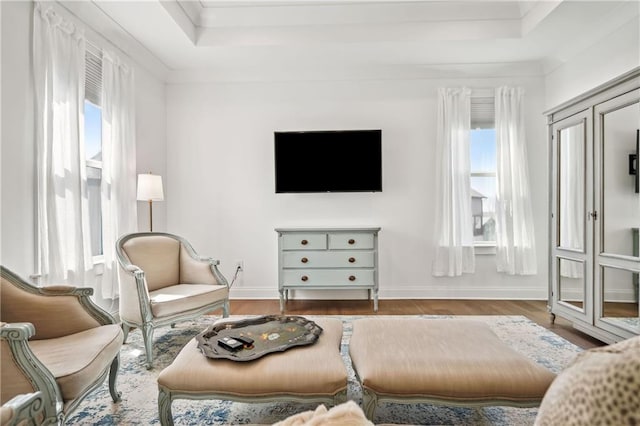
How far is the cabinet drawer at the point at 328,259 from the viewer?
3482 mm

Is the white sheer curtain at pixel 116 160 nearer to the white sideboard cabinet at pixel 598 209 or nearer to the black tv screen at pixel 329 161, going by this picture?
the black tv screen at pixel 329 161

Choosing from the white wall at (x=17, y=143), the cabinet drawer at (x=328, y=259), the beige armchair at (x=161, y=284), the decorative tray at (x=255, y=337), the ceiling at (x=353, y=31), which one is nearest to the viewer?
the decorative tray at (x=255, y=337)

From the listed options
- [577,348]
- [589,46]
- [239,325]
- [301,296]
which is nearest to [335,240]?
[301,296]

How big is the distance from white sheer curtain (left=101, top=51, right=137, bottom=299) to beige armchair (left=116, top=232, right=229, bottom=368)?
363 mm

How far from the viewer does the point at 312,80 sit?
3.91 meters

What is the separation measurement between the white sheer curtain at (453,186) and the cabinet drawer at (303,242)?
1.36 metres

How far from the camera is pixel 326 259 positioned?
3496 millimetres

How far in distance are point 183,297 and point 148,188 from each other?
1236 mm

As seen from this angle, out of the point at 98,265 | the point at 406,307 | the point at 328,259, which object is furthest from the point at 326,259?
the point at 98,265

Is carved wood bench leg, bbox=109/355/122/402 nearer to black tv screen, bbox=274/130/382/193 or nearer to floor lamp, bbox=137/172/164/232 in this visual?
floor lamp, bbox=137/172/164/232

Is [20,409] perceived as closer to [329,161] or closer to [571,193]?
[329,161]

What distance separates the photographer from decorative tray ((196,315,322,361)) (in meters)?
1.50

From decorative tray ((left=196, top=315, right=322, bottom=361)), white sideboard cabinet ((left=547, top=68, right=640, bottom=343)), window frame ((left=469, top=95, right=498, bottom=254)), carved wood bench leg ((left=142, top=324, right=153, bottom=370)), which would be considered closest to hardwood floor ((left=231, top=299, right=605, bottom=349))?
white sideboard cabinet ((left=547, top=68, right=640, bottom=343))

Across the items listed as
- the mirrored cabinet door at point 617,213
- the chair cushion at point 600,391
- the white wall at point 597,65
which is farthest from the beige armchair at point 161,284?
the white wall at point 597,65
